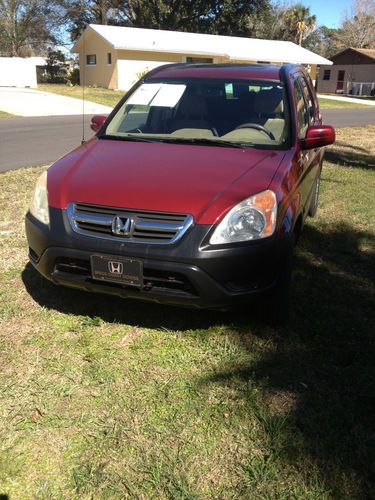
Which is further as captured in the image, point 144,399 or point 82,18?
point 82,18

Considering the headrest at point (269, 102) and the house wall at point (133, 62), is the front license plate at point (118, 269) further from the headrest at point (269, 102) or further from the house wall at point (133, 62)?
the house wall at point (133, 62)

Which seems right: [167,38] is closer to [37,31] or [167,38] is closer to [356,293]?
[37,31]

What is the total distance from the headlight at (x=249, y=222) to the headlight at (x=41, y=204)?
3.70 feet

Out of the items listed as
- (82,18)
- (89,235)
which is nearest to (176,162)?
(89,235)

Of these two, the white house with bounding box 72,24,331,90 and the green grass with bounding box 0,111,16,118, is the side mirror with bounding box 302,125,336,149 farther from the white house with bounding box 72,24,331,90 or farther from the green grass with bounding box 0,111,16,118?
the white house with bounding box 72,24,331,90

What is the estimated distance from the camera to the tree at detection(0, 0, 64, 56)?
4228 centimetres

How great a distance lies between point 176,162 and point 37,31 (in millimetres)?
48016

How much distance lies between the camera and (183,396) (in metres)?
2.69

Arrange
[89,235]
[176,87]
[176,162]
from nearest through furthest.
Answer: [89,235] → [176,162] → [176,87]

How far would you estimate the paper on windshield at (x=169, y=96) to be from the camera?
14.0ft

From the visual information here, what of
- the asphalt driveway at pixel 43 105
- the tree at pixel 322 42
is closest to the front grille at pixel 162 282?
the asphalt driveway at pixel 43 105

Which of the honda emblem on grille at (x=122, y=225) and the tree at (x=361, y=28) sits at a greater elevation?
the tree at (x=361, y=28)

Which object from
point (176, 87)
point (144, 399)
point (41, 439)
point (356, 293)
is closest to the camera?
point (41, 439)

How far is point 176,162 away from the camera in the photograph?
10.8ft
